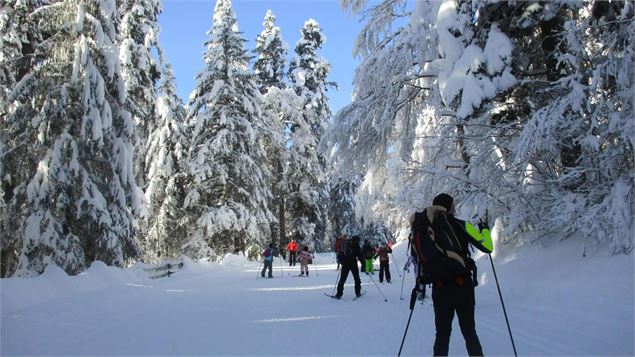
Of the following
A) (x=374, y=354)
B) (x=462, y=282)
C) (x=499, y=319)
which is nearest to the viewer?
(x=462, y=282)

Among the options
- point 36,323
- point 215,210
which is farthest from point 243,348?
point 215,210

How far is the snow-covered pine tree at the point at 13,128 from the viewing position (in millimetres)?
13508

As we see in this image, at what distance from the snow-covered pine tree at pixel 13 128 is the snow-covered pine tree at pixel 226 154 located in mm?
11577

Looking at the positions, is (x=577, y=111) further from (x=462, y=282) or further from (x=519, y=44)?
(x=462, y=282)

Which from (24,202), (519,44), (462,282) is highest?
(519,44)

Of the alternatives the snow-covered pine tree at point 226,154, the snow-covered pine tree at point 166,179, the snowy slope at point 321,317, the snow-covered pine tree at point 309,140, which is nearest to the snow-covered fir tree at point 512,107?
the snowy slope at point 321,317

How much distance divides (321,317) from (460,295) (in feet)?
15.4

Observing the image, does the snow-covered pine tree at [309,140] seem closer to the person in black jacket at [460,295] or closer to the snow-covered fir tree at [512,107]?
the snow-covered fir tree at [512,107]

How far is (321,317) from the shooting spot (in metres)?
8.89

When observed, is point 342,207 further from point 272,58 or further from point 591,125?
point 591,125

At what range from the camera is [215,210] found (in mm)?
26156

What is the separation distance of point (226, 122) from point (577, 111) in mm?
21236

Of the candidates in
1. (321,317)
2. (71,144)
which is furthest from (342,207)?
(321,317)

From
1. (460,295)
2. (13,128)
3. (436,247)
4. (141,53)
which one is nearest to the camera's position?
(460,295)
